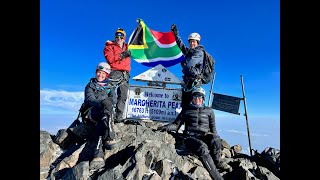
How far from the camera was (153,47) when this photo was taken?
12250 millimetres

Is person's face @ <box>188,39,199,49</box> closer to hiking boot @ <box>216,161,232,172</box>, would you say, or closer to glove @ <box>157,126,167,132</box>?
glove @ <box>157,126,167,132</box>

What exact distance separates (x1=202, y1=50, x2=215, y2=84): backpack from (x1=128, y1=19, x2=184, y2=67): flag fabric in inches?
62.7

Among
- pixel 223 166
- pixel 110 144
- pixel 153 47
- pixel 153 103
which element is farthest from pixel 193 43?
pixel 110 144

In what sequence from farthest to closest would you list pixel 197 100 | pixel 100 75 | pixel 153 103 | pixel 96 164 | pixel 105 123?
pixel 153 103
pixel 197 100
pixel 100 75
pixel 105 123
pixel 96 164

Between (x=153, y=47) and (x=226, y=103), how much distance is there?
4000 millimetres

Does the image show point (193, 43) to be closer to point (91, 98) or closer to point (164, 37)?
point (164, 37)

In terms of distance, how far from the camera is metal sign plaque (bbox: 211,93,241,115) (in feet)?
37.0

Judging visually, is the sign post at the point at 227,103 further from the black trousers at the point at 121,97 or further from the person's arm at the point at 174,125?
the black trousers at the point at 121,97

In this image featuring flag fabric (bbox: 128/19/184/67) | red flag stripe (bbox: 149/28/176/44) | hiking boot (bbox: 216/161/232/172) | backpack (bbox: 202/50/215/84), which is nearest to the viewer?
hiking boot (bbox: 216/161/232/172)

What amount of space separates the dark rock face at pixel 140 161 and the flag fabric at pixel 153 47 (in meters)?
3.45

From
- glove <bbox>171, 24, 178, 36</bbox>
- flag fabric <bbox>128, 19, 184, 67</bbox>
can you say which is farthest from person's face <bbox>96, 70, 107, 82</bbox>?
glove <bbox>171, 24, 178, 36</bbox>
